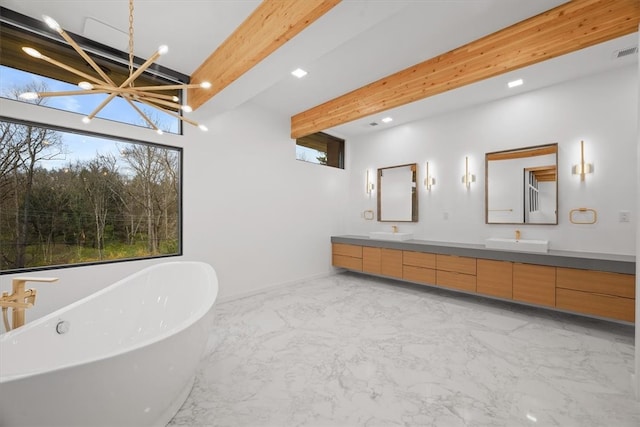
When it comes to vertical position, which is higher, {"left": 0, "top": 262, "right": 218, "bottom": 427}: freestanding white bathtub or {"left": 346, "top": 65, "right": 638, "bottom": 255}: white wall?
{"left": 346, "top": 65, "right": 638, "bottom": 255}: white wall

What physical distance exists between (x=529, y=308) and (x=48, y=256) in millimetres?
5516

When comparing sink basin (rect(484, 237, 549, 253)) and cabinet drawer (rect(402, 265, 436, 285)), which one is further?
cabinet drawer (rect(402, 265, 436, 285))

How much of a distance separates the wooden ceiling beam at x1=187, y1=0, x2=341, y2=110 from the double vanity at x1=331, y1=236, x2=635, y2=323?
3326 millimetres

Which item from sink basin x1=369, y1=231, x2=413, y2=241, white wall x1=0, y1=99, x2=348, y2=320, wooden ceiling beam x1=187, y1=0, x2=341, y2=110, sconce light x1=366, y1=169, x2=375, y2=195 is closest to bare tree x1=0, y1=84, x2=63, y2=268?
white wall x1=0, y1=99, x2=348, y2=320

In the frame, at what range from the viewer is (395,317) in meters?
3.25

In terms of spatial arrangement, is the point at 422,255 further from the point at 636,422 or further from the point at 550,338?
the point at 636,422

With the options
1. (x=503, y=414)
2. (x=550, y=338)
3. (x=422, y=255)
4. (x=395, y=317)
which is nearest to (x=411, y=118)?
(x=422, y=255)

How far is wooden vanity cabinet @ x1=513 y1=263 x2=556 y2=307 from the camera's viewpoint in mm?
3061

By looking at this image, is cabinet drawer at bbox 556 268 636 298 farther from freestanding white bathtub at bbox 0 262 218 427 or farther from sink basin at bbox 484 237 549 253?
freestanding white bathtub at bbox 0 262 218 427

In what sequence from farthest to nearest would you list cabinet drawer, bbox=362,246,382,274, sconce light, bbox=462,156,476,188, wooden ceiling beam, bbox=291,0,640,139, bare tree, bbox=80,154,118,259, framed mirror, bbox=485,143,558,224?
cabinet drawer, bbox=362,246,382,274 → sconce light, bbox=462,156,476,188 → framed mirror, bbox=485,143,558,224 → bare tree, bbox=80,154,118,259 → wooden ceiling beam, bbox=291,0,640,139

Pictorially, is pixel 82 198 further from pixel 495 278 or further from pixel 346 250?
pixel 495 278

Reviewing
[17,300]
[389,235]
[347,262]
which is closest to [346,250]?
[347,262]

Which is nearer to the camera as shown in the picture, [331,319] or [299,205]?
[331,319]

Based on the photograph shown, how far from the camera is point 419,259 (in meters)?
4.16
